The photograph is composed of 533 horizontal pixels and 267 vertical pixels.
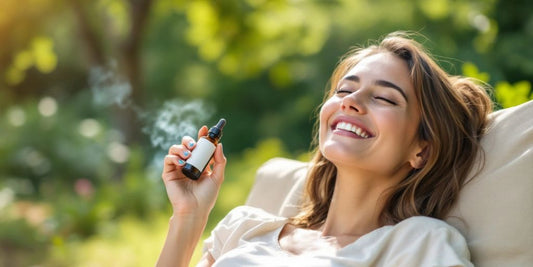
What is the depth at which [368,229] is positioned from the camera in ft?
5.87

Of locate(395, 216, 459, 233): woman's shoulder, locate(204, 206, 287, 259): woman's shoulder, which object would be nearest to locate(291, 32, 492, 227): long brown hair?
locate(395, 216, 459, 233): woman's shoulder

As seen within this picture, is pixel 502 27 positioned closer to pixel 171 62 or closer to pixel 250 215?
pixel 250 215

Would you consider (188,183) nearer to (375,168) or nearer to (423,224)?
(375,168)

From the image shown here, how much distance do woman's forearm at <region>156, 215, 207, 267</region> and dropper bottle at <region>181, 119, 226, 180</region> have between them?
13cm

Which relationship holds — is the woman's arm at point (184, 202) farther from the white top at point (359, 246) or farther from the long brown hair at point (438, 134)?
the long brown hair at point (438, 134)

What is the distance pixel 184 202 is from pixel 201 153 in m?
0.16

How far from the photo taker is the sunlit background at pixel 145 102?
5172mm

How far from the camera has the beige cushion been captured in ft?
5.07

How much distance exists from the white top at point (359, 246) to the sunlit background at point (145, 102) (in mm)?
880

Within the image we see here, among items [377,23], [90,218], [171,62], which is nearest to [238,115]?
[171,62]

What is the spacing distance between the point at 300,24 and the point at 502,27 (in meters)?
2.36

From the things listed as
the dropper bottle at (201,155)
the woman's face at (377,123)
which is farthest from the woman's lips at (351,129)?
the dropper bottle at (201,155)

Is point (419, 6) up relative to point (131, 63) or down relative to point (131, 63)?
down

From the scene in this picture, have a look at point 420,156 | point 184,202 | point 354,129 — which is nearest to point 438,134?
point 420,156
